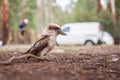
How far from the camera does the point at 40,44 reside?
934cm

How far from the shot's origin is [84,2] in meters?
73.6

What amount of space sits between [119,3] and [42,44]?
34.8 meters

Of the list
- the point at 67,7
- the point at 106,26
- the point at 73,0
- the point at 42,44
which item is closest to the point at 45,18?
the point at 73,0

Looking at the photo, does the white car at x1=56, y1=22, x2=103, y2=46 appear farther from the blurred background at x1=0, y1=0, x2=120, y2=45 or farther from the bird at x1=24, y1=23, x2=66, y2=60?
the bird at x1=24, y1=23, x2=66, y2=60

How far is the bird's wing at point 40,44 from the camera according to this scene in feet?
30.7

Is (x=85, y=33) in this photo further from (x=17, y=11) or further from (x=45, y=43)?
(x=17, y=11)

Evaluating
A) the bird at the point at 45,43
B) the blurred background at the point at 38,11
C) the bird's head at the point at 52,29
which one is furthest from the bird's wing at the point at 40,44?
the blurred background at the point at 38,11

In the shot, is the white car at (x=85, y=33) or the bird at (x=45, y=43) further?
the white car at (x=85, y=33)

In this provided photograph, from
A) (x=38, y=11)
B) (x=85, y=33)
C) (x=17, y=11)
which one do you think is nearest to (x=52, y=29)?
(x=85, y=33)

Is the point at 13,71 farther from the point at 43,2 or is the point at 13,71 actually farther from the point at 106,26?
the point at 43,2

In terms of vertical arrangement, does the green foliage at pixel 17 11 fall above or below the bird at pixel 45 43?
above

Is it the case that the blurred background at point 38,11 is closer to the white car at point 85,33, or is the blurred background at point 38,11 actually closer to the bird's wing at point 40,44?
the white car at point 85,33

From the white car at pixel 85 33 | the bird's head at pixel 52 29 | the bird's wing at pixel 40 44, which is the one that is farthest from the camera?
the white car at pixel 85 33

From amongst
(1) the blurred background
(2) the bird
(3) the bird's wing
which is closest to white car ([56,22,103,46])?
(1) the blurred background
